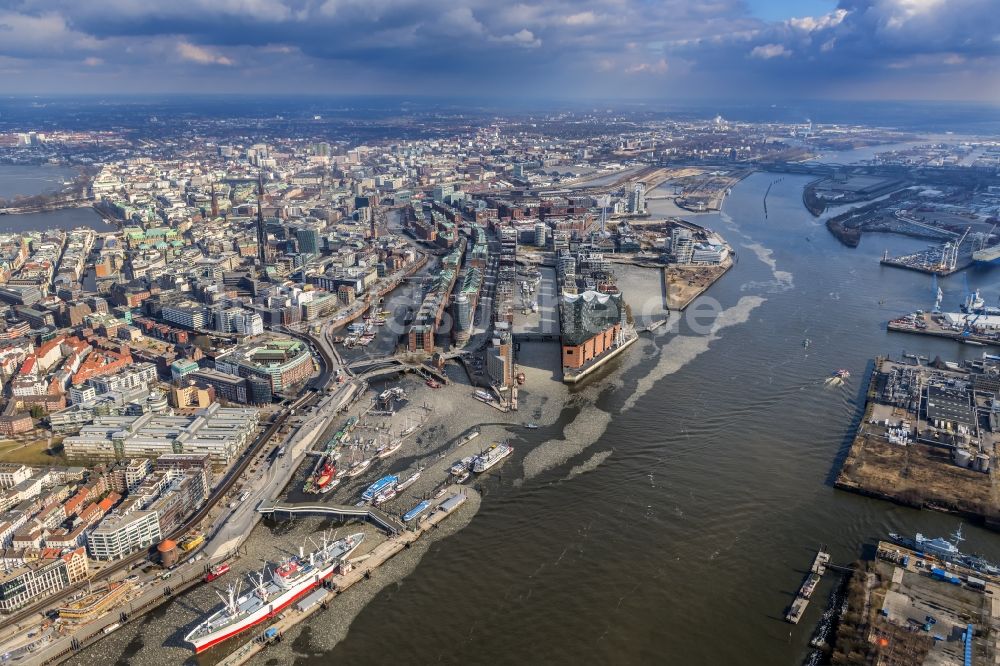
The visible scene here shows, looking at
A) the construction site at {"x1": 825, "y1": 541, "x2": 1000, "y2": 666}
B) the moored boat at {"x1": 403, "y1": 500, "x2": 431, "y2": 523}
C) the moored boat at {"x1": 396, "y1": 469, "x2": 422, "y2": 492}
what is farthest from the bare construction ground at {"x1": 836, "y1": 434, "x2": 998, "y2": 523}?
the moored boat at {"x1": 396, "y1": 469, "x2": 422, "y2": 492}

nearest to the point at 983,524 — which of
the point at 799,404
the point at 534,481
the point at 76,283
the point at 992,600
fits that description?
the point at 992,600

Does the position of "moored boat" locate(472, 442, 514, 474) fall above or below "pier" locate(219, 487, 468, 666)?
above

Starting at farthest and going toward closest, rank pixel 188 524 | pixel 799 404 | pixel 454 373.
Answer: pixel 454 373, pixel 799 404, pixel 188 524

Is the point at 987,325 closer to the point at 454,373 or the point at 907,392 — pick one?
the point at 907,392

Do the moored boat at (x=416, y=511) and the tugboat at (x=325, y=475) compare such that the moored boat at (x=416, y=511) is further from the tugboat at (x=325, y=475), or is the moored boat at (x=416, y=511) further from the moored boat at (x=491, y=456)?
the tugboat at (x=325, y=475)

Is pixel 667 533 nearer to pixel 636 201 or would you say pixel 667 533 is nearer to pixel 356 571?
pixel 356 571

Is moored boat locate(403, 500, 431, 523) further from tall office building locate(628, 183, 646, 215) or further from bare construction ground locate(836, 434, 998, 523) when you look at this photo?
tall office building locate(628, 183, 646, 215)

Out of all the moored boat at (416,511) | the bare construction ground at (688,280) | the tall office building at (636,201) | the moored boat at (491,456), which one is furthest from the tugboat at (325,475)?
the tall office building at (636,201)
